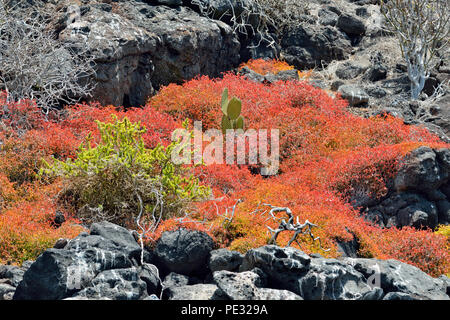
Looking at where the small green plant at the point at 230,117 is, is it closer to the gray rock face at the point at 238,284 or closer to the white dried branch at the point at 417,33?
the gray rock face at the point at 238,284

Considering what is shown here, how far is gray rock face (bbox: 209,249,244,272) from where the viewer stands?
6.02 metres

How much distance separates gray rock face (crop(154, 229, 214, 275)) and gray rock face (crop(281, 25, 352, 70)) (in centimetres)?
1126

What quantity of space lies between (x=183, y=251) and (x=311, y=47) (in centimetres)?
1205

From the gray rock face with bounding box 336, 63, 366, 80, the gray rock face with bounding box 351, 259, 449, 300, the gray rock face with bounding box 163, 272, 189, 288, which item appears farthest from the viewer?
the gray rock face with bounding box 336, 63, 366, 80

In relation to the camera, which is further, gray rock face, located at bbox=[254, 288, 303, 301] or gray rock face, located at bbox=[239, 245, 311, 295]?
gray rock face, located at bbox=[239, 245, 311, 295]

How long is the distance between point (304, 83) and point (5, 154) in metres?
7.86

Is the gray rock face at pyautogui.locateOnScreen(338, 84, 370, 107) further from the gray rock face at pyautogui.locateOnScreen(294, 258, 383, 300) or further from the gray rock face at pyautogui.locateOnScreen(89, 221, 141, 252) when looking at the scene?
the gray rock face at pyautogui.locateOnScreen(89, 221, 141, 252)

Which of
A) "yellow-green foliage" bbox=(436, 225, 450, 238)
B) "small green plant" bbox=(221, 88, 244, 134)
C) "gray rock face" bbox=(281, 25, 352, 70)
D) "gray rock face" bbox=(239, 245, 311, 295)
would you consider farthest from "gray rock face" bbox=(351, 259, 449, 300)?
"gray rock face" bbox=(281, 25, 352, 70)

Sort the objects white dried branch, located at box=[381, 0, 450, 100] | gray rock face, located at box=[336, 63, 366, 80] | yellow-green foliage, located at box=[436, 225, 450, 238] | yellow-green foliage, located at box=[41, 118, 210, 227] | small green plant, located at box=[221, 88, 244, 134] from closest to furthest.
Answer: yellow-green foliage, located at box=[41, 118, 210, 227] < yellow-green foliage, located at box=[436, 225, 450, 238] < small green plant, located at box=[221, 88, 244, 134] < white dried branch, located at box=[381, 0, 450, 100] < gray rock face, located at box=[336, 63, 366, 80]

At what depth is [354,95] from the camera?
12977mm

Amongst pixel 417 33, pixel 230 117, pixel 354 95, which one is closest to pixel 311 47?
pixel 417 33

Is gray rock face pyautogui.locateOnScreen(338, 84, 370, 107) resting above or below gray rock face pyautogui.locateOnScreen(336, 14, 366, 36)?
below

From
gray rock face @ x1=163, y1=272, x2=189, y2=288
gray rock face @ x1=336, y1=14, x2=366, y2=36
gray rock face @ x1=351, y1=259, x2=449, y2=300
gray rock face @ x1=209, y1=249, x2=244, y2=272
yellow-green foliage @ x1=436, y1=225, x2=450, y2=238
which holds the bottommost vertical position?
yellow-green foliage @ x1=436, y1=225, x2=450, y2=238
